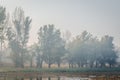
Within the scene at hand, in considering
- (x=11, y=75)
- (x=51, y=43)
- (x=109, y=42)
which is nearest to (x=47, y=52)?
(x=51, y=43)

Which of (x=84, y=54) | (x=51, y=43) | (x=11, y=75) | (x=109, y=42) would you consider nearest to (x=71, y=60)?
(x=84, y=54)

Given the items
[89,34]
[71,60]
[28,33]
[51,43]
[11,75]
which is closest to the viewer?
[11,75]

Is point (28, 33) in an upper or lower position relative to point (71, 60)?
upper

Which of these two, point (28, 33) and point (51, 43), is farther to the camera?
point (51, 43)

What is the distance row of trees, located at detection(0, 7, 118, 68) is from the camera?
79000 millimetres

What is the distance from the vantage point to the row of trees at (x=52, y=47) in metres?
79.0

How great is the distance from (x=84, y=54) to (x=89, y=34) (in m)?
12.1

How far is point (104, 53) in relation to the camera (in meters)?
99.3

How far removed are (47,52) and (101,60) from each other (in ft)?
72.0

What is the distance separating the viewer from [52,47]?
288ft

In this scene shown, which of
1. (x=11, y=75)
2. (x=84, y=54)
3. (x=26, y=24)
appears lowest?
(x=11, y=75)

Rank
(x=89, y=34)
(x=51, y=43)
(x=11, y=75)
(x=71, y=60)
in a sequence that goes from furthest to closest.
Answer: (x=89, y=34) < (x=71, y=60) < (x=51, y=43) < (x=11, y=75)

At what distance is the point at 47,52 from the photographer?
285 ft

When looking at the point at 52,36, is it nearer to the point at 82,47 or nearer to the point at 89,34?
the point at 82,47
